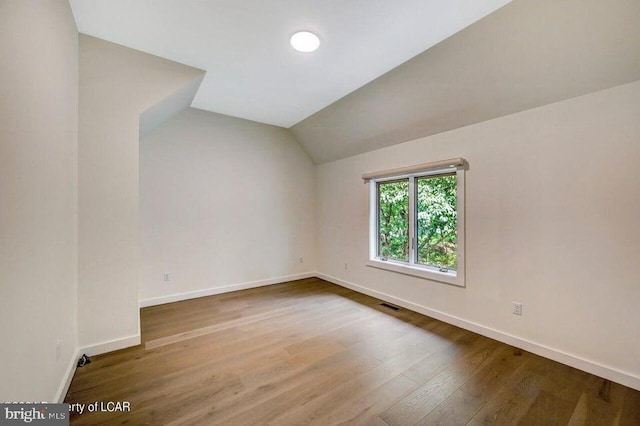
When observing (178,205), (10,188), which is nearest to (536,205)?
(10,188)

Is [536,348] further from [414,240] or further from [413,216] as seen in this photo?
[413,216]

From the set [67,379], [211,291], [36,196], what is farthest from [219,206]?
[36,196]

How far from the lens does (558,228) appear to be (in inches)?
86.1

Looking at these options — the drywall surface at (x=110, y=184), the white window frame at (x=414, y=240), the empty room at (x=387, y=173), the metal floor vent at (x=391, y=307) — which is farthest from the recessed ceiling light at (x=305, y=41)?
the metal floor vent at (x=391, y=307)

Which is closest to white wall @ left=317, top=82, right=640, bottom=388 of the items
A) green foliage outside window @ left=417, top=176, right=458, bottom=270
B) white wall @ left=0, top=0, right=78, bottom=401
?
green foliage outside window @ left=417, top=176, right=458, bottom=270

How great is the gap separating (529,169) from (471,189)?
1.72 ft

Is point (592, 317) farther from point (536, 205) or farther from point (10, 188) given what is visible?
point (10, 188)

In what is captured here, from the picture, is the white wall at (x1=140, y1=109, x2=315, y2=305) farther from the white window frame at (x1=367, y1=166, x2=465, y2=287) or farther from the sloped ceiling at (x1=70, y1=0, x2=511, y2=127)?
the white window frame at (x1=367, y1=166, x2=465, y2=287)

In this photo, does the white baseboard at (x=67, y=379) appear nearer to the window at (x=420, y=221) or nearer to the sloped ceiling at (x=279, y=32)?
the sloped ceiling at (x=279, y=32)

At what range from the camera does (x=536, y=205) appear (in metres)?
2.30

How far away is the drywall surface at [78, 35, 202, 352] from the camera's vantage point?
7.15ft

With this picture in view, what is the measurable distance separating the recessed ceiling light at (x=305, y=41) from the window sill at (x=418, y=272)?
107 inches

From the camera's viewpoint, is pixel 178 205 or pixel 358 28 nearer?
pixel 358 28

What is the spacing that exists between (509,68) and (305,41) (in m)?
1.69
